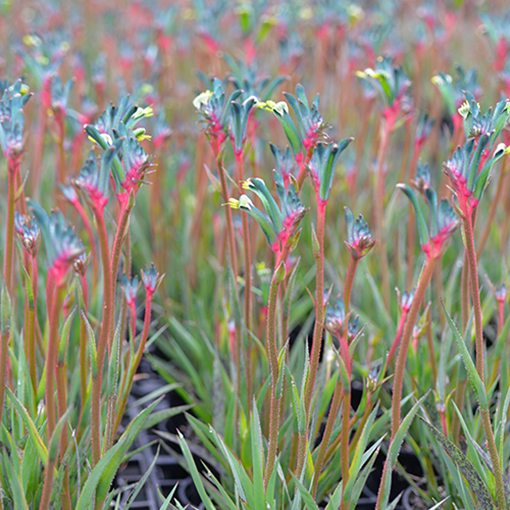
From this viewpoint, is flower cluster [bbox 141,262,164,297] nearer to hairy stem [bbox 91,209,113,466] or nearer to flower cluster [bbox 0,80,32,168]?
hairy stem [bbox 91,209,113,466]

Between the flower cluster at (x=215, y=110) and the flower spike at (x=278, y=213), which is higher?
the flower cluster at (x=215, y=110)

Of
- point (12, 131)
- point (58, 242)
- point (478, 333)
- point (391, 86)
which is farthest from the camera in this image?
point (391, 86)

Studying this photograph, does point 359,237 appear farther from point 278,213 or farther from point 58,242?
point 58,242

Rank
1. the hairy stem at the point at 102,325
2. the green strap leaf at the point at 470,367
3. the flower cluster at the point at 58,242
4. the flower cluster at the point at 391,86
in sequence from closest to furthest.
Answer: the flower cluster at the point at 58,242, the hairy stem at the point at 102,325, the green strap leaf at the point at 470,367, the flower cluster at the point at 391,86

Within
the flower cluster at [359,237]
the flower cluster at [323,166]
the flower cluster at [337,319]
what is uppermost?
the flower cluster at [323,166]

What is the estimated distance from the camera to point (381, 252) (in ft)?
5.57

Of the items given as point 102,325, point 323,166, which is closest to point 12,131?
point 102,325

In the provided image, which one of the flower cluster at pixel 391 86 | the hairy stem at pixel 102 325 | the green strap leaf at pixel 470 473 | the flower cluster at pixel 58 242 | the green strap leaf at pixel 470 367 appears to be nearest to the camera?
the flower cluster at pixel 58 242

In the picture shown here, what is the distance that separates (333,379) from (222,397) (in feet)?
0.90

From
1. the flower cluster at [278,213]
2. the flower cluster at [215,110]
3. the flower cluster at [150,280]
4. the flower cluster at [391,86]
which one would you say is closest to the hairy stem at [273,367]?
the flower cluster at [278,213]

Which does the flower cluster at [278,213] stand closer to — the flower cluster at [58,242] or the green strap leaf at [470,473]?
the flower cluster at [58,242]

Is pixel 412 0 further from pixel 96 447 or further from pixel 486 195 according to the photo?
pixel 96 447

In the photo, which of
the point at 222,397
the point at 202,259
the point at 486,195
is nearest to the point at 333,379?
the point at 222,397

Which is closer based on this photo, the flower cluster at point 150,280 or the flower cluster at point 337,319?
the flower cluster at point 337,319
